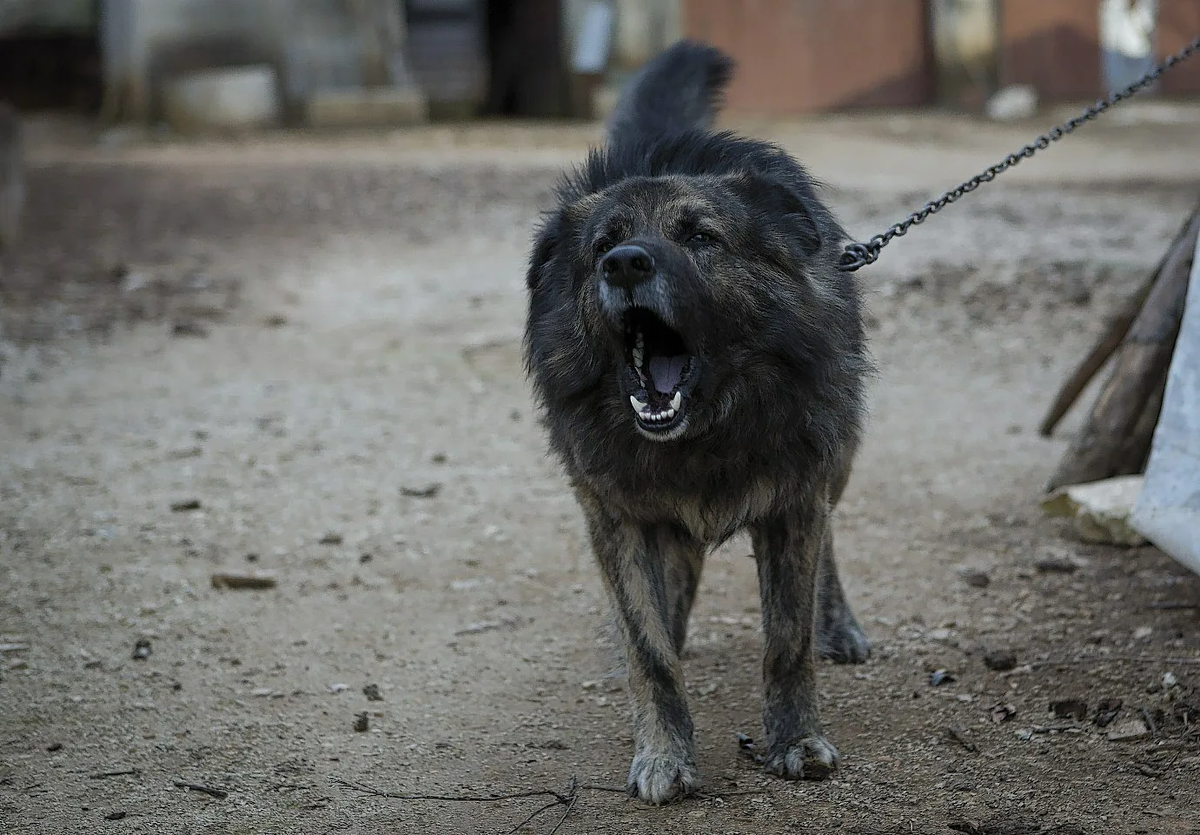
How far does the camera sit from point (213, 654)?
455 cm

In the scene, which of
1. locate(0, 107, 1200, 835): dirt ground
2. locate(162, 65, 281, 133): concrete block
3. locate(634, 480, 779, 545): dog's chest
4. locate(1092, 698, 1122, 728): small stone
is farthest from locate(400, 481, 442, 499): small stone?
locate(162, 65, 281, 133): concrete block

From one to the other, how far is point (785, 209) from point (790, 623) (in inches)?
45.0

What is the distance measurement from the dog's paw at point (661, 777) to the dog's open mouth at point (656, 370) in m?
0.87

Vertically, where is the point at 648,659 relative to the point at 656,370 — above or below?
below

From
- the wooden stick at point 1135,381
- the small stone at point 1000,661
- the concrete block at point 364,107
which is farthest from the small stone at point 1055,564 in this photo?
the concrete block at point 364,107

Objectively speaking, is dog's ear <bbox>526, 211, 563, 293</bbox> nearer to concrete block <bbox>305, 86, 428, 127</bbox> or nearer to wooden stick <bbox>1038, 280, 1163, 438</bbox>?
wooden stick <bbox>1038, 280, 1163, 438</bbox>

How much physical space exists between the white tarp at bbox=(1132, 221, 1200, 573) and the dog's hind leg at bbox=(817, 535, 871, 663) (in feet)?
3.13

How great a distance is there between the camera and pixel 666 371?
3518 mm

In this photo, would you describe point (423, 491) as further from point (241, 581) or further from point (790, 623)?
point (790, 623)

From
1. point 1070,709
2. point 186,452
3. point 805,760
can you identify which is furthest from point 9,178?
point 1070,709

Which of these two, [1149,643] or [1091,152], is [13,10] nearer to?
[1091,152]

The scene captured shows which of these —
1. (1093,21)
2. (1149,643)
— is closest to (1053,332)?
(1149,643)

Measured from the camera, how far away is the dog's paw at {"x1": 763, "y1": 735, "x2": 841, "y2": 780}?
141 inches

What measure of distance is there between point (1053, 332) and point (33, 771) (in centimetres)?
623
